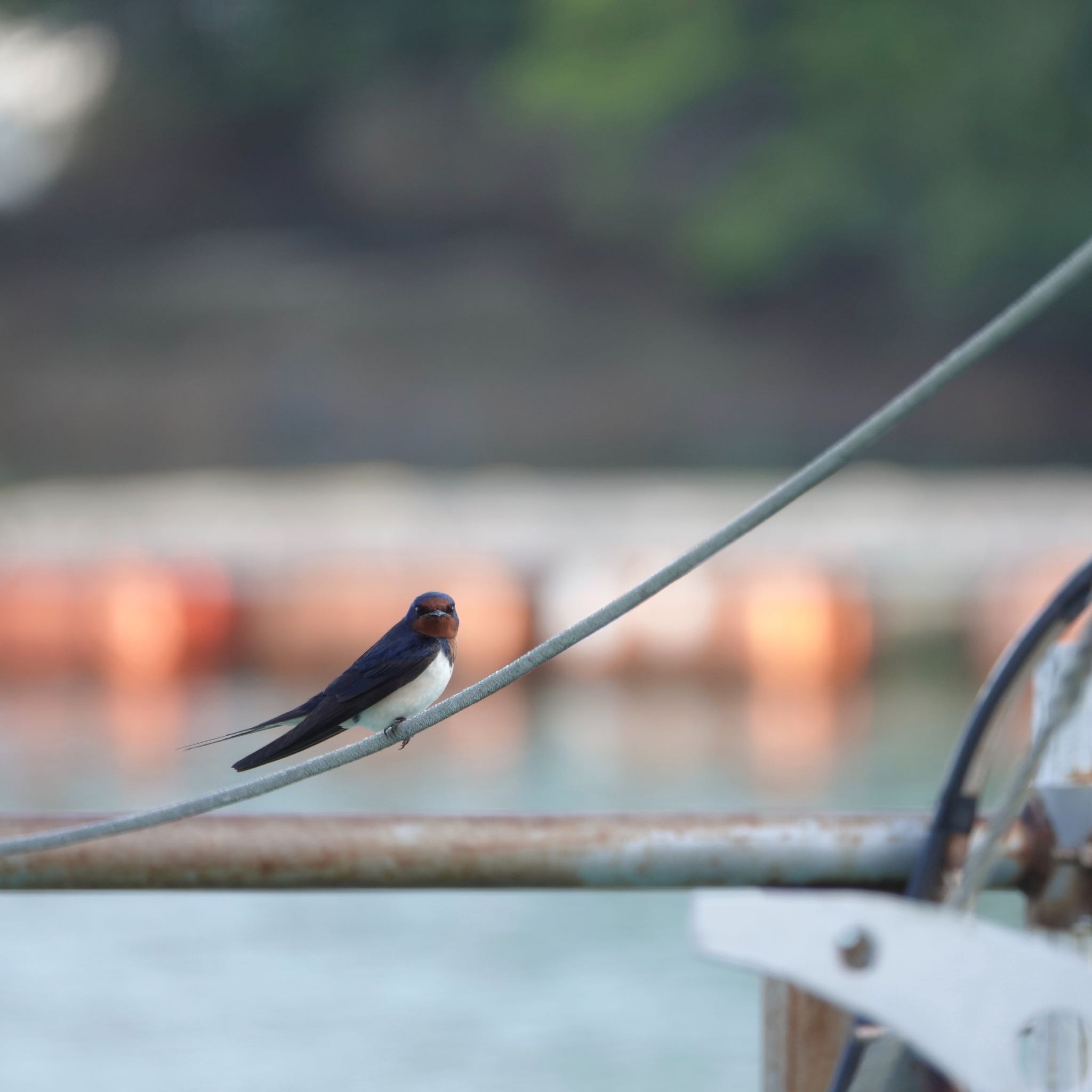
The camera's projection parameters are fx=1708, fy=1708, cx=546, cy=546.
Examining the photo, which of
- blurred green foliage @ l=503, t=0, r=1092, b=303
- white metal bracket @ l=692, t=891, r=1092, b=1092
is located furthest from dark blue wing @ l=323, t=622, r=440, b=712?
blurred green foliage @ l=503, t=0, r=1092, b=303

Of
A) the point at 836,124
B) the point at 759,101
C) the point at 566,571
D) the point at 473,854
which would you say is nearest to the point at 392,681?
the point at 473,854

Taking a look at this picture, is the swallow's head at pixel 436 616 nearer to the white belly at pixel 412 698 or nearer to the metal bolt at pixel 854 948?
the white belly at pixel 412 698

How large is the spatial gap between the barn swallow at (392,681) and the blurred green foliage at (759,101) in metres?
12.3

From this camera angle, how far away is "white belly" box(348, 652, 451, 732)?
0.46 metres

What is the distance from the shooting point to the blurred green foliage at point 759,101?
42.1 ft

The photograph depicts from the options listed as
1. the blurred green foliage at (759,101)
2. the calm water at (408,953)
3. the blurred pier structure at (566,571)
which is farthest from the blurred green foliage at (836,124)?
the calm water at (408,953)

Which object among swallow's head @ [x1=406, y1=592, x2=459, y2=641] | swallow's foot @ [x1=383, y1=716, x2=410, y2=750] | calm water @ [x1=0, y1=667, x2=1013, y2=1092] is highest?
swallow's head @ [x1=406, y1=592, x2=459, y2=641]

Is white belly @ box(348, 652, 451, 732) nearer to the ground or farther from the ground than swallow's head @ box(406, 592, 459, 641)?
nearer to the ground

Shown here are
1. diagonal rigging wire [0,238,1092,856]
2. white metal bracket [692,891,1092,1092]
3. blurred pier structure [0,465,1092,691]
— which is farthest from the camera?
blurred pier structure [0,465,1092,691]

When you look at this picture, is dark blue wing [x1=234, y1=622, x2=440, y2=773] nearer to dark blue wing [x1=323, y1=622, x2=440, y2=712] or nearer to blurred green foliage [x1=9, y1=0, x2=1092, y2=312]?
dark blue wing [x1=323, y1=622, x2=440, y2=712]

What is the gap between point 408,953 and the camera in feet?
13.3

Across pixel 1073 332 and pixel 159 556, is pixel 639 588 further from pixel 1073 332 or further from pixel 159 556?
pixel 1073 332

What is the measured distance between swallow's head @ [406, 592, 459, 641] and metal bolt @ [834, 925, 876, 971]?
225 mm

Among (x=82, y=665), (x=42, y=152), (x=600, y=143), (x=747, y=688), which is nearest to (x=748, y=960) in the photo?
(x=747, y=688)
